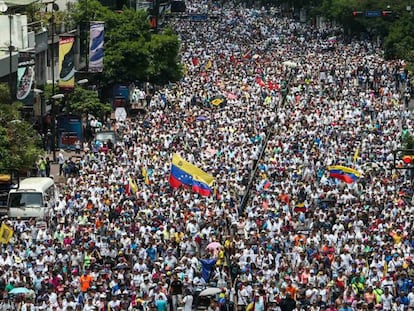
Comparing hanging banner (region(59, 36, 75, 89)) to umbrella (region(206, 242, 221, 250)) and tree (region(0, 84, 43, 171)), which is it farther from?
umbrella (region(206, 242, 221, 250))

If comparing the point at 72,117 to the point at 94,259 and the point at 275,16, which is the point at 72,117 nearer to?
the point at 94,259

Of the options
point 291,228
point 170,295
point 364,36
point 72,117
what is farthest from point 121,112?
point 364,36

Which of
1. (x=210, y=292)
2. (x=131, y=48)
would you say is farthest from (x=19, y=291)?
(x=131, y=48)

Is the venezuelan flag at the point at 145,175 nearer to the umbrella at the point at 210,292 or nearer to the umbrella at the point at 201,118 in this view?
the umbrella at the point at 210,292

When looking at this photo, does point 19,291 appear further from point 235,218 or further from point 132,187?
point 132,187

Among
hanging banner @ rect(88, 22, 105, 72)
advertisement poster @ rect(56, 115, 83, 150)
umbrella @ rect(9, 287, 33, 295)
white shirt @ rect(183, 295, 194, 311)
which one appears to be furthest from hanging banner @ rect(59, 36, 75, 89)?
white shirt @ rect(183, 295, 194, 311)

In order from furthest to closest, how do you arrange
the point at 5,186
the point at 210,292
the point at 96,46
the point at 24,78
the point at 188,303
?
1. the point at 96,46
2. the point at 24,78
3. the point at 5,186
4. the point at 210,292
5. the point at 188,303
